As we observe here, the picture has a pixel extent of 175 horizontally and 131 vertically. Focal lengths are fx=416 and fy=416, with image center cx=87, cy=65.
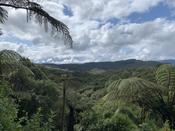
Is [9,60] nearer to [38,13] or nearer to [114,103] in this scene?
[38,13]

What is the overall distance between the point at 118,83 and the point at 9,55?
8.59 metres

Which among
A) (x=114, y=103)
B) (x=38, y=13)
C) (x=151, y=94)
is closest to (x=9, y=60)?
(x=38, y=13)

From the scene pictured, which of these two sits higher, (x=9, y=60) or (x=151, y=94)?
(x=9, y=60)

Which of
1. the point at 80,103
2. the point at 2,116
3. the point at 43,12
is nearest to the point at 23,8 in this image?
the point at 43,12

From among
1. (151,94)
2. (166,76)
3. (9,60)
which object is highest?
(9,60)

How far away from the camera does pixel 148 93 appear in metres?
13.6

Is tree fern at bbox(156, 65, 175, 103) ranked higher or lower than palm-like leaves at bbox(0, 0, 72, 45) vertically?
lower

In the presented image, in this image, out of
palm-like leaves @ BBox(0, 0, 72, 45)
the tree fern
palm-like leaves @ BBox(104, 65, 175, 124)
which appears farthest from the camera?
the tree fern

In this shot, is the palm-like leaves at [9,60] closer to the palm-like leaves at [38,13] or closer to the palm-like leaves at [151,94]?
the palm-like leaves at [38,13]

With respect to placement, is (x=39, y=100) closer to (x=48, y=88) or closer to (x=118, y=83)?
(x=48, y=88)

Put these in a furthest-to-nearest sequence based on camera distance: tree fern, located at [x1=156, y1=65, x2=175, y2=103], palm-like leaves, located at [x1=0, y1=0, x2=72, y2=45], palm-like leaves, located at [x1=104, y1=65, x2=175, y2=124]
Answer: tree fern, located at [x1=156, y1=65, x2=175, y2=103] < palm-like leaves, located at [x1=104, y1=65, x2=175, y2=124] < palm-like leaves, located at [x1=0, y1=0, x2=72, y2=45]

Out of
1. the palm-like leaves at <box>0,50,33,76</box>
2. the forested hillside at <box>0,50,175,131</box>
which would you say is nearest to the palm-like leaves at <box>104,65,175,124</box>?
the forested hillside at <box>0,50,175,131</box>

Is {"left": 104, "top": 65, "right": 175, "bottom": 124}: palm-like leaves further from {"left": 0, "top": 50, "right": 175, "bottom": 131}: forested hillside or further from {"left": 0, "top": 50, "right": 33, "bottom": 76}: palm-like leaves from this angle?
{"left": 0, "top": 50, "right": 33, "bottom": 76}: palm-like leaves

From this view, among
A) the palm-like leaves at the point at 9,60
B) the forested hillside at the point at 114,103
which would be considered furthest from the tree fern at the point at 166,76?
the palm-like leaves at the point at 9,60
